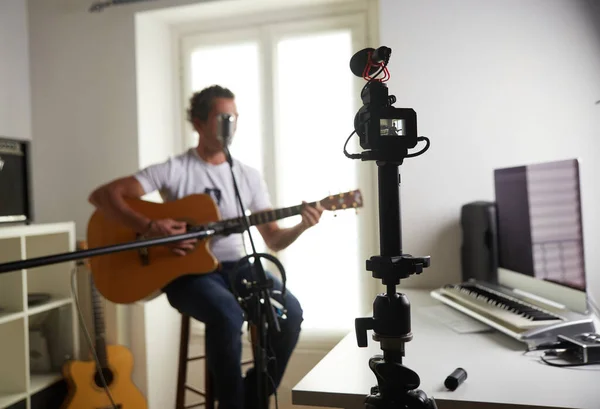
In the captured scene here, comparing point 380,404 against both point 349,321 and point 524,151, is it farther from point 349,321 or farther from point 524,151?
point 349,321

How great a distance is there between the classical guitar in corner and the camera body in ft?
3.92

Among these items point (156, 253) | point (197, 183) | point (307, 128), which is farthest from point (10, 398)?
point (307, 128)

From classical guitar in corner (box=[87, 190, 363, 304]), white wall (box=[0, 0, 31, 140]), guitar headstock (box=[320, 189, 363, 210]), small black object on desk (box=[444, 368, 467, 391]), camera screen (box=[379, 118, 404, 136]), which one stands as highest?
white wall (box=[0, 0, 31, 140])

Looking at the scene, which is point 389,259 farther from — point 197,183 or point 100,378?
point 100,378

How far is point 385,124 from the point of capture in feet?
2.77

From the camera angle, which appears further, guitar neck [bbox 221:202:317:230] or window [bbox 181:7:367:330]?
window [bbox 181:7:367:330]

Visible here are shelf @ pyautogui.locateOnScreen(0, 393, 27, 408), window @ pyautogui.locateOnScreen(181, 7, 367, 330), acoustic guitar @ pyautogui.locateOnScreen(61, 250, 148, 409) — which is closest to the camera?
shelf @ pyautogui.locateOnScreen(0, 393, 27, 408)

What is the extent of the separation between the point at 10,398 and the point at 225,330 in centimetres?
106

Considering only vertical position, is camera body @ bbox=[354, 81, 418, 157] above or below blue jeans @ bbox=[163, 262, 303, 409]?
above

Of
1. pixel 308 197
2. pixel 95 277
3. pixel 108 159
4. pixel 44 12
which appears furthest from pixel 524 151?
pixel 44 12

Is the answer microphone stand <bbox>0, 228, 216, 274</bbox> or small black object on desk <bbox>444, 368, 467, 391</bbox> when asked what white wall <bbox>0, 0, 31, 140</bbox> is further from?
small black object on desk <bbox>444, 368, 467, 391</bbox>

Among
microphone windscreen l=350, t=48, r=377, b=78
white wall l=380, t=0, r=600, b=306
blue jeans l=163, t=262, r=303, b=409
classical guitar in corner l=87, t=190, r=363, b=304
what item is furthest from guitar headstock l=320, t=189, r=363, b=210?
microphone windscreen l=350, t=48, r=377, b=78

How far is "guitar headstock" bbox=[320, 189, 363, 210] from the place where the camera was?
2.05 m

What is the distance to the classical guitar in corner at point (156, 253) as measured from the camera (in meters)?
2.08
